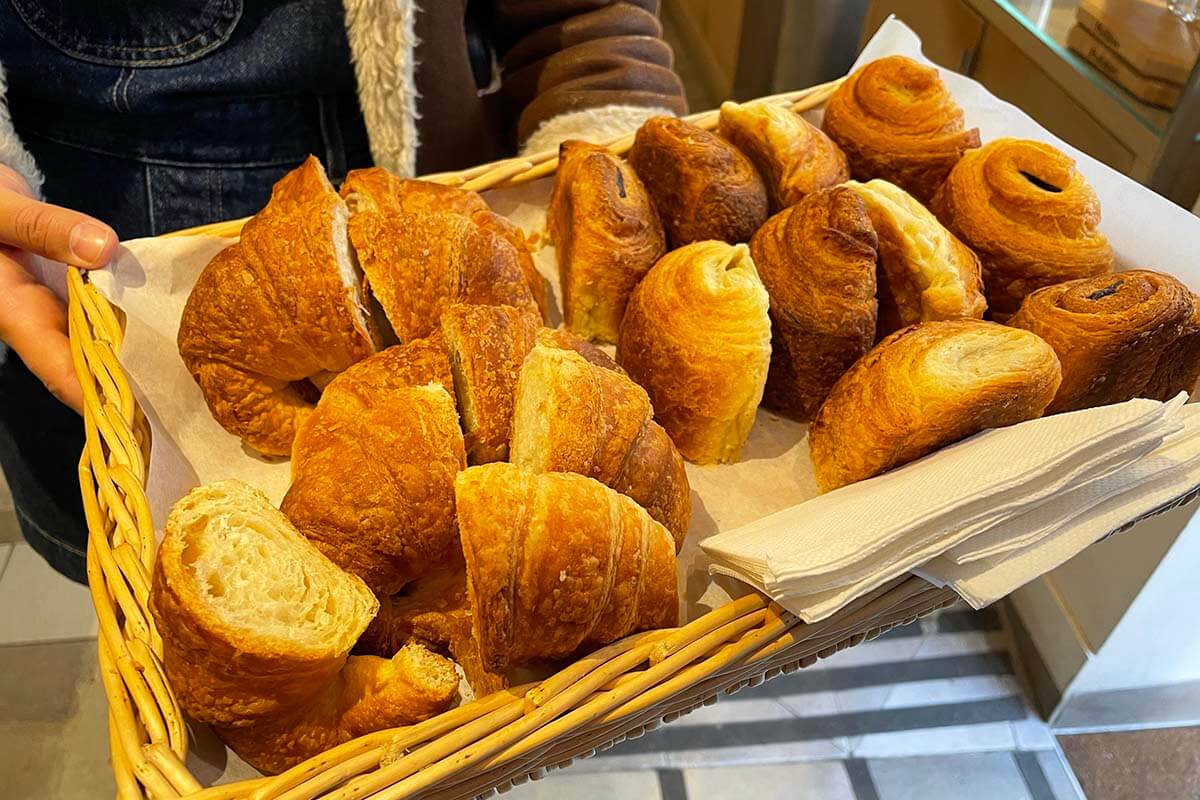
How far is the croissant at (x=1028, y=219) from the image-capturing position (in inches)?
38.8

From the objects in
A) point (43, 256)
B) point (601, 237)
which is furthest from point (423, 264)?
point (43, 256)

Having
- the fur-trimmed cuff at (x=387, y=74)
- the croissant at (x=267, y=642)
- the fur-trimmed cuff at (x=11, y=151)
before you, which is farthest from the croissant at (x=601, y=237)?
the fur-trimmed cuff at (x=11, y=151)

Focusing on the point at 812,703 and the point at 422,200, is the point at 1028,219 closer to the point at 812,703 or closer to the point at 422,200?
the point at 422,200

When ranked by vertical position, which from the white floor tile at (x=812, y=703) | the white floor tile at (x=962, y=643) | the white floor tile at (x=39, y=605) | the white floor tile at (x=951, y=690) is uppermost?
the white floor tile at (x=962, y=643)

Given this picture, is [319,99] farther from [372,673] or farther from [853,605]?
[853,605]

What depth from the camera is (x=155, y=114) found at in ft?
3.53

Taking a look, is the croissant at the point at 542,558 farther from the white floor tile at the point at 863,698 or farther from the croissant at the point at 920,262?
the white floor tile at the point at 863,698

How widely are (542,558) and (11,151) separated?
2.92 ft

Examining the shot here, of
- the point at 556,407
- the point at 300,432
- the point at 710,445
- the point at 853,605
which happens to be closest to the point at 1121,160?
the point at 710,445

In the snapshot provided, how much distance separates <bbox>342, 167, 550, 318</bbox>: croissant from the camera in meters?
0.94

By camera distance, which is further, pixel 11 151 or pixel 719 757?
pixel 719 757

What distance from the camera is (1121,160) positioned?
1.46m

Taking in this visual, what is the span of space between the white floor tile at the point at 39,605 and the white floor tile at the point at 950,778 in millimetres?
1512

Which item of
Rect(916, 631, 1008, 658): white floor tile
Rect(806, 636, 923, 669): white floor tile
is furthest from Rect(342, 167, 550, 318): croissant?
Rect(916, 631, 1008, 658): white floor tile
